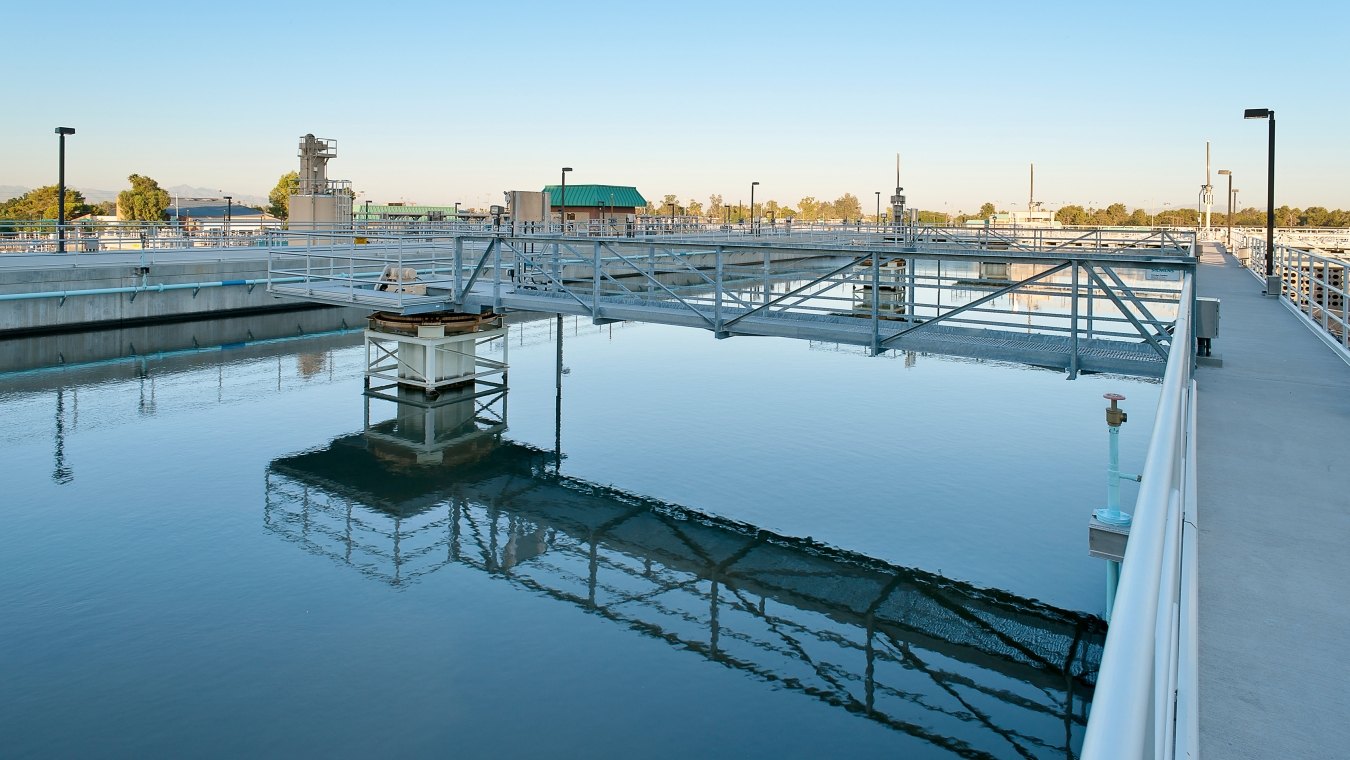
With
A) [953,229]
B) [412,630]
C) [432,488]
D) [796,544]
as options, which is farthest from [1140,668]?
[953,229]

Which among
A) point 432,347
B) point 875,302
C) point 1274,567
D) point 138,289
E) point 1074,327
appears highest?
point 138,289

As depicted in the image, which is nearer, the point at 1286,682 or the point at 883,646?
the point at 1286,682

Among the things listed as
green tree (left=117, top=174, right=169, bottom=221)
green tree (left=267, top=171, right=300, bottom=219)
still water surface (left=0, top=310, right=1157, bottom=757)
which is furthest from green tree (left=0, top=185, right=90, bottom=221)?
still water surface (left=0, top=310, right=1157, bottom=757)

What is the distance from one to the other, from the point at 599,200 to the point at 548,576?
216ft

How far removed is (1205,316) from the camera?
30.7 ft

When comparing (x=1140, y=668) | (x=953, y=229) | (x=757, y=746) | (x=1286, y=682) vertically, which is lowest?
(x=757, y=746)

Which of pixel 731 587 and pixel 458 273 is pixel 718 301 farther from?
pixel 458 273

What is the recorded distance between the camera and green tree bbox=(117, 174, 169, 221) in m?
74.4

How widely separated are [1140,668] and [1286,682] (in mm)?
2383

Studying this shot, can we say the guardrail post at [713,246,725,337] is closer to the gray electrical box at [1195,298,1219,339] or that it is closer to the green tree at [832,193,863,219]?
the gray electrical box at [1195,298,1219,339]

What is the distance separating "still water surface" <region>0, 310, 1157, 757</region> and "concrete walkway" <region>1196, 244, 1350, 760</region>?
2604 millimetres

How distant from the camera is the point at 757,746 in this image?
7.23 meters

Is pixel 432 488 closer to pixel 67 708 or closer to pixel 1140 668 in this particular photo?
pixel 67 708

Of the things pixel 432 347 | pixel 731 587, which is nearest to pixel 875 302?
pixel 731 587
